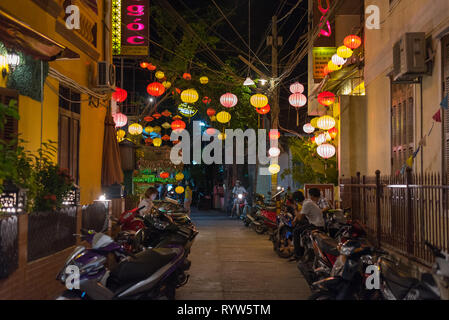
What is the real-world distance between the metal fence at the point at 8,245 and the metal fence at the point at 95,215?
2.30m

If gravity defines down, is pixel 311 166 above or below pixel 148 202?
above

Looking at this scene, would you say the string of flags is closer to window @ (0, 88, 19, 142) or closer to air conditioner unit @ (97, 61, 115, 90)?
window @ (0, 88, 19, 142)

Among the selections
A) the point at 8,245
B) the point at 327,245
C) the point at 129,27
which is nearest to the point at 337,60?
the point at 129,27

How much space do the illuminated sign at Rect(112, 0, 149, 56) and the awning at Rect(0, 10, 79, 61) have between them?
5.31m

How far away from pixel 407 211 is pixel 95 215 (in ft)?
18.3

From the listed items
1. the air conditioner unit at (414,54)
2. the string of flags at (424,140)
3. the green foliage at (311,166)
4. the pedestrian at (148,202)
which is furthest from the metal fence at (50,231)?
the green foliage at (311,166)

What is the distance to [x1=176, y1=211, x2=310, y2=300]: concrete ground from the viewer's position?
6867mm

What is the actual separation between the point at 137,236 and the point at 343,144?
743 cm

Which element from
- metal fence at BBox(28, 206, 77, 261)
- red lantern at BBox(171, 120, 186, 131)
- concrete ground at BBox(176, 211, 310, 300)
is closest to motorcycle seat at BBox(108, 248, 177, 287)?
metal fence at BBox(28, 206, 77, 261)

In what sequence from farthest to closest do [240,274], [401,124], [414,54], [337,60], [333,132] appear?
[333,132]
[337,60]
[401,124]
[240,274]
[414,54]

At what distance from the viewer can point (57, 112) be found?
884 centimetres

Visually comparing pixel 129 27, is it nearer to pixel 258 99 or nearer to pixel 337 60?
pixel 258 99
